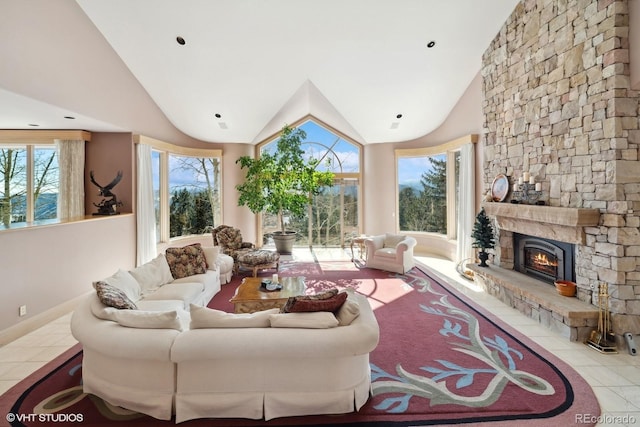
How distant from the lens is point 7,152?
21.2 feet

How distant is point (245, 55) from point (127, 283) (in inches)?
176

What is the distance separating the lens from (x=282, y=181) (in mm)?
8531

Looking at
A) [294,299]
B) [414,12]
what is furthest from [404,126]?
[294,299]

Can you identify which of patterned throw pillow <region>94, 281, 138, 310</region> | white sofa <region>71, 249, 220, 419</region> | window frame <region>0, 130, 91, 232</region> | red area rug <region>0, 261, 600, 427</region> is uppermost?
window frame <region>0, 130, 91, 232</region>

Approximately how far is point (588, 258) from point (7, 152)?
392 inches

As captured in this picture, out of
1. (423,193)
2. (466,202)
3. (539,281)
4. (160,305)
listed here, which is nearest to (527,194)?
(539,281)

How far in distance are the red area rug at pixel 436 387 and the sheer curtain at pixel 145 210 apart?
3.37 m

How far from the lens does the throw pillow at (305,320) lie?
252cm

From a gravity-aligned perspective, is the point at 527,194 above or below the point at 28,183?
below

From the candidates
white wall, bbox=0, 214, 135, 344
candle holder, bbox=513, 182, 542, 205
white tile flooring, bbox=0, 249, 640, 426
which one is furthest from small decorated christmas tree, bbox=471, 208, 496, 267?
white wall, bbox=0, 214, 135, 344

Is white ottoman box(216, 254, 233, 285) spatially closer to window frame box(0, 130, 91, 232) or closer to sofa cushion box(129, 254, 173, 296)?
sofa cushion box(129, 254, 173, 296)

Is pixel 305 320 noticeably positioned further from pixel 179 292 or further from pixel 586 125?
pixel 586 125

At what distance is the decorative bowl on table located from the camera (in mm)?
4027

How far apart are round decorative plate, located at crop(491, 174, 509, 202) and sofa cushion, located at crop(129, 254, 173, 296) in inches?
213
